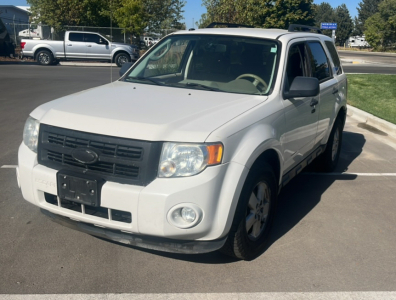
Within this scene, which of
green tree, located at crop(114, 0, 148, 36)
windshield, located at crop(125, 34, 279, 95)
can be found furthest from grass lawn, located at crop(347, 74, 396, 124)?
green tree, located at crop(114, 0, 148, 36)

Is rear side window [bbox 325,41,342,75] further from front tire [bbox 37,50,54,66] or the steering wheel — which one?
front tire [bbox 37,50,54,66]

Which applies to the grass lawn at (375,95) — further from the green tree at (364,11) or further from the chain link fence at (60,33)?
the green tree at (364,11)

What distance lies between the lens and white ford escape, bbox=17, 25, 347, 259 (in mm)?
3248

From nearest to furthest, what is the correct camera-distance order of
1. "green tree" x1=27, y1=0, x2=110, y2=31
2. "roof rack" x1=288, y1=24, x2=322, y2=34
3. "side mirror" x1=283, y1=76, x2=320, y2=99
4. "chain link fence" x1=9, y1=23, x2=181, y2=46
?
"side mirror" x1=283, y1=76, x2=320, y2=99
"roof rack" x1=288, y1=24, x2=322, y2=34
"chain link fence" x1=9, y1=23, x2=181, y2=46
"green tree" x1=27, y1=0, x2=110, y2=31

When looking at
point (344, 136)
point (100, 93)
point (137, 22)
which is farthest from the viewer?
point (137, 22)

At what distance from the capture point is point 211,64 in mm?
4973

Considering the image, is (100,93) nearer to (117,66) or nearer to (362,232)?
(362,232)

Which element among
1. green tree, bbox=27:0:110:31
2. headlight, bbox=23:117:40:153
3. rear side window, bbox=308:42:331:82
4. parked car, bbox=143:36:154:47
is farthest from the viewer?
parked car, bbox=143:36:154:47

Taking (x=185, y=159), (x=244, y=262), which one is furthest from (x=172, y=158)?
(x=244, y=262)

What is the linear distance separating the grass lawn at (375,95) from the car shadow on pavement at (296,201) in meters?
3.71

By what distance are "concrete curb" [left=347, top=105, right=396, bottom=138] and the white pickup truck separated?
55.6 feet

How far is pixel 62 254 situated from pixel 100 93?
4.83 feet

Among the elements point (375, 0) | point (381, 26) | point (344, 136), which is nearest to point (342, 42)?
point (375, 0)

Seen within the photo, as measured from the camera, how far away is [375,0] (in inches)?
3947
